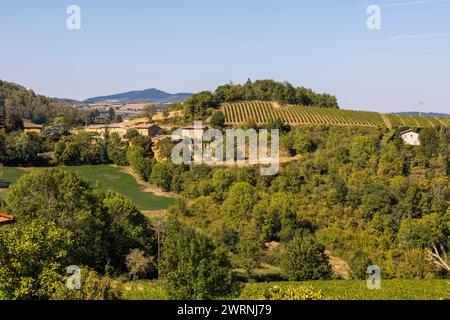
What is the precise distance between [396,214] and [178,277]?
22.6 meters

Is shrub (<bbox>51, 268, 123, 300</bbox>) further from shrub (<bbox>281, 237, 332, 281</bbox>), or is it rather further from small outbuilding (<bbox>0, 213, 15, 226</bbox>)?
shrub (<bbox>281, 237, 332, 281</bbox>)

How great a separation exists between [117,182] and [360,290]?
37.2 metres

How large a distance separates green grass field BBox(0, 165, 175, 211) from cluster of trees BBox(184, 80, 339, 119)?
1505 cm

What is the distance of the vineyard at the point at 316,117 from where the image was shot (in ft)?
210

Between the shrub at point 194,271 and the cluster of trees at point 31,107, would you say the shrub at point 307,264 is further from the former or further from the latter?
the cluster of trees at point 31,107

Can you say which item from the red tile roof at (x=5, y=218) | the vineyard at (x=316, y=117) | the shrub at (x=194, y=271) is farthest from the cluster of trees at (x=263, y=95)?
the shrub at (x=194, y=271)

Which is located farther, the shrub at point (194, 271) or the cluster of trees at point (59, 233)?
the shrub at point (194, 271)

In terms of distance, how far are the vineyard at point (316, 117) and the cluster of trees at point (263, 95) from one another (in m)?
2.12

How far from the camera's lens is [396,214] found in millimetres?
38812

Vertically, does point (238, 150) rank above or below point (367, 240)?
above
